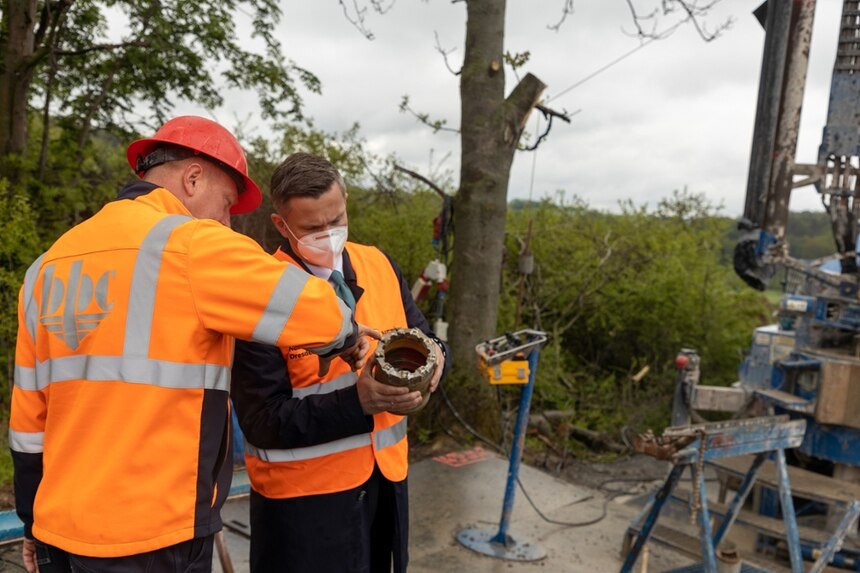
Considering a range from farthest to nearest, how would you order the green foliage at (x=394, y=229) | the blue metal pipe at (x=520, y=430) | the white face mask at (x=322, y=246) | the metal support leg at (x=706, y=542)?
the green foliage at (x=394, y=229) → the blue metal pipe at (x=520, y=430) → the metal support leg at (x=706, y=542) → the white face mask at (x=322, y=246)

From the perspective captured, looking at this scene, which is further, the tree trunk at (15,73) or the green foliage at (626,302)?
the green foliage at (626,302)

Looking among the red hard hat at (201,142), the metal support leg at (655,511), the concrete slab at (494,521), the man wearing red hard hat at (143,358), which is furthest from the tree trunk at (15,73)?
the metal support leg at (655,511)

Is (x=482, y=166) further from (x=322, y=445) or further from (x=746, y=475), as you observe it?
(x=322, y=445)

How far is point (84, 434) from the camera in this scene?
5.29ft

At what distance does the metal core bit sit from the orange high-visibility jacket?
0.30 meters

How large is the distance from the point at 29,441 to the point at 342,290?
3.07 feet

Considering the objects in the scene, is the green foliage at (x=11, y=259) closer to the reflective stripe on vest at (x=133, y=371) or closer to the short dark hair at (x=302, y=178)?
the short dark hair at (x=302, y=178)

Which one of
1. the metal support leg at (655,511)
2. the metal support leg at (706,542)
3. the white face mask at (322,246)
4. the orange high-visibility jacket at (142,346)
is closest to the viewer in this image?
the orange high-visibility jacket at (142,346)

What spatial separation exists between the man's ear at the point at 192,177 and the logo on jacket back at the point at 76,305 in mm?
339

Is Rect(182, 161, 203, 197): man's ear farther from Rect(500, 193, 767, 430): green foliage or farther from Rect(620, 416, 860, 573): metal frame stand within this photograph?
Rect(500, 193, 767, 430): green foliage

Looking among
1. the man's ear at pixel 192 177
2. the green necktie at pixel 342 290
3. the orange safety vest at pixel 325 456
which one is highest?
the man's ear at pixel 192 177

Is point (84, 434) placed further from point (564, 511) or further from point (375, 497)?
point (564, 511)

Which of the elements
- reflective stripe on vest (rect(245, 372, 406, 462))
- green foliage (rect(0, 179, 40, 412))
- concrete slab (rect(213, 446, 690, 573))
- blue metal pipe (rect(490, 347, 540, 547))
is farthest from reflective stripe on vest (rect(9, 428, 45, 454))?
green foliage (rect(0, 179, 40, 412))

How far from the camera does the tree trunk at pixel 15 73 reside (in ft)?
19.1
